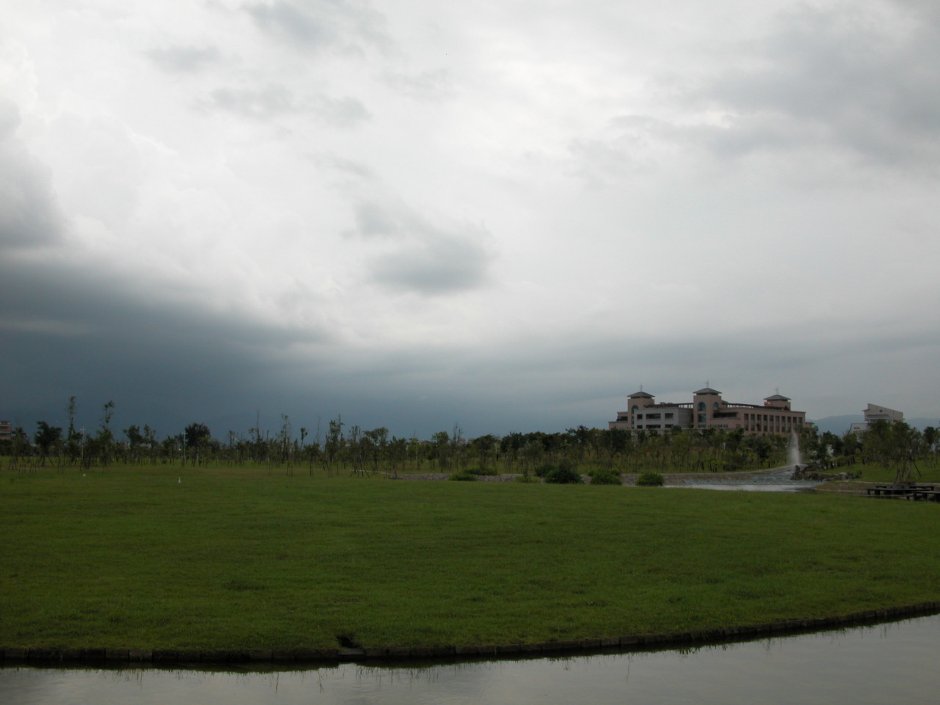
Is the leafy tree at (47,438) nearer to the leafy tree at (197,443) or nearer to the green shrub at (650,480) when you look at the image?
the leafy tree at (197,443)

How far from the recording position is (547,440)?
7994 cm

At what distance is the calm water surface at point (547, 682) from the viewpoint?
10.9 metres

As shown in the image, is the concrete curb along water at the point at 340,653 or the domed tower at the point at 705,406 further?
the domed tower at the point at 705,406

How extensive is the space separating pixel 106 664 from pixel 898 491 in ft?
124

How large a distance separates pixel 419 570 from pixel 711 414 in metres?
135

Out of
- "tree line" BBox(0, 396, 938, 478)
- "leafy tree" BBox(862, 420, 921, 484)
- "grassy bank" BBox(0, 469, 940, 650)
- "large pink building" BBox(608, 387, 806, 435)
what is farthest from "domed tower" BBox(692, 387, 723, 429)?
"grassy bank" BBox(0, 469, 940, 650)

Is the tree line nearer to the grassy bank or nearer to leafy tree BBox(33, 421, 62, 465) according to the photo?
leafy tree BBox(33, 421, 62, 465)

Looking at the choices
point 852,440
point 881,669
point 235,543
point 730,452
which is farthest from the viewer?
point 852,440

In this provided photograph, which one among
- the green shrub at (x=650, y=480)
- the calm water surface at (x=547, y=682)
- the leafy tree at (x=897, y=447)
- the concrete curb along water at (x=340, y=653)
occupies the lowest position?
the calm water surface at (x=547, y=682)

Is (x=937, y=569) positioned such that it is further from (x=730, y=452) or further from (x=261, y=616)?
(x=730, y=452)

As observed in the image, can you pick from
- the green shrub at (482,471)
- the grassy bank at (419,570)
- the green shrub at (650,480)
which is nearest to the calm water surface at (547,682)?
the grassy bank at (419,570)

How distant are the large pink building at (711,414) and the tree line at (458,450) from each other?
5066 cm

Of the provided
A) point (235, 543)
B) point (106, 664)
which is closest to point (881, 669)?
point (106, 664)

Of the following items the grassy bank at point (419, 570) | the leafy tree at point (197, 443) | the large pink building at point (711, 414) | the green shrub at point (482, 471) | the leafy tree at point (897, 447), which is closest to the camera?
the grassy bank at point (419, 570)
